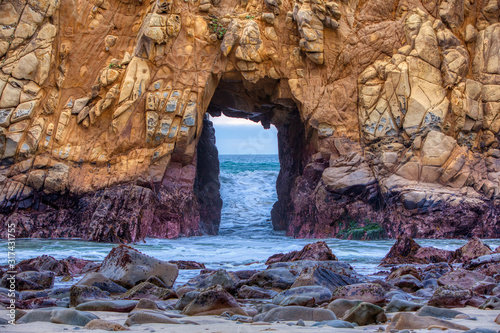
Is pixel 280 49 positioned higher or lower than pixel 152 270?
higher

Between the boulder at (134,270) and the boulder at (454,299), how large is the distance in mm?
2843

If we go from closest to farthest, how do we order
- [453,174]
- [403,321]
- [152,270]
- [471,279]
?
[403,321]
[471,279]
[152,270]
[453,174]

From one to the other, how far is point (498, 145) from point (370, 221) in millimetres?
5303

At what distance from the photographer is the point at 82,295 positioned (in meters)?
4.27

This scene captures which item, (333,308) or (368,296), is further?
(368,296)

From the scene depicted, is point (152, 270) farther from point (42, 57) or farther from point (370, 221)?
point (42, 57)

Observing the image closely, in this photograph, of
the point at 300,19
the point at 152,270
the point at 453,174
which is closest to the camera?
the point at 152,270

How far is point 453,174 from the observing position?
49.3 ft

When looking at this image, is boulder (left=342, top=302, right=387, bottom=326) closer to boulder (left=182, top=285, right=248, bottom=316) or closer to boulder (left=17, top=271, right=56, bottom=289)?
boulder (left=182, top=285, right=248, bottom=316)

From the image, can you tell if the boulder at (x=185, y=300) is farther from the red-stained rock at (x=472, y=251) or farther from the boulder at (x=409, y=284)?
the red-stained rock at (x=472, y=251)

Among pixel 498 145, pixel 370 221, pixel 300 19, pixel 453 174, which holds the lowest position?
pixel 370 221

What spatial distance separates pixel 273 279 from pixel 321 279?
30.0 inches

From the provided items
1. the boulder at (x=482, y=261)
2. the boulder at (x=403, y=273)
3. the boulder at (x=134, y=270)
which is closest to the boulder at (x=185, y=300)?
the boulder at (x=134, y=270)

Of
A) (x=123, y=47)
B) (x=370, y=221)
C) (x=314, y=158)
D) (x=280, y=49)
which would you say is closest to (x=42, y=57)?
(x=123, y=47)
